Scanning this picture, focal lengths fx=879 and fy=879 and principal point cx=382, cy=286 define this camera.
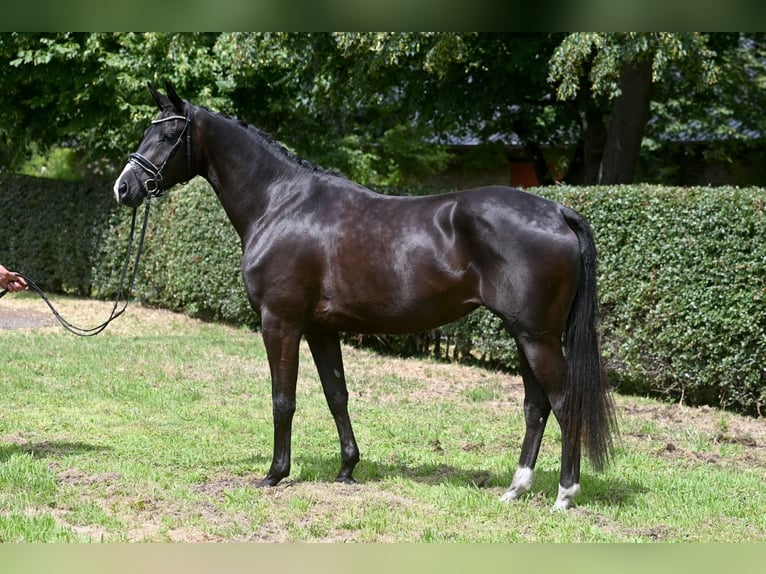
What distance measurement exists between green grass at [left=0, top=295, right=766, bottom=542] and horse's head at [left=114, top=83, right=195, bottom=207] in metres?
1.82

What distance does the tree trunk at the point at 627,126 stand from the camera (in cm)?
1252

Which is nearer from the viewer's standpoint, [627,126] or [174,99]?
[174,99]

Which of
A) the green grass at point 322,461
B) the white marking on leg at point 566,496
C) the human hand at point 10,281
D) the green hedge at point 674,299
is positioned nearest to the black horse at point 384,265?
the white marking on leg at point 566,496

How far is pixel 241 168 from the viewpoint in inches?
222

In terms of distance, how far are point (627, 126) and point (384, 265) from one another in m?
Answer: 8.56

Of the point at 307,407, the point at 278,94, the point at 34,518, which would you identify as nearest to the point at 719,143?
the point at 278,94

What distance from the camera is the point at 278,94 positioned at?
17344mm

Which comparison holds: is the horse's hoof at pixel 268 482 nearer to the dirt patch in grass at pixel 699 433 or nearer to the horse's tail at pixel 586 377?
the horse's tail at pixel 586 377

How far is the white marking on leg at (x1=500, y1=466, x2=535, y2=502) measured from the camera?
5.27 metres

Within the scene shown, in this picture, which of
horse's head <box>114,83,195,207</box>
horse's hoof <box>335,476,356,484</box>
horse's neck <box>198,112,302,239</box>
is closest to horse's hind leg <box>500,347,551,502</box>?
horse's hoof <box>335,476,356,484</box>

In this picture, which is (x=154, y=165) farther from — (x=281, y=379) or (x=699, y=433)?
(x=699, y=433)

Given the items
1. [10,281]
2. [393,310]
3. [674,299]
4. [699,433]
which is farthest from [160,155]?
[674,299]

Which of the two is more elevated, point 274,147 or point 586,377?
point 274,147
